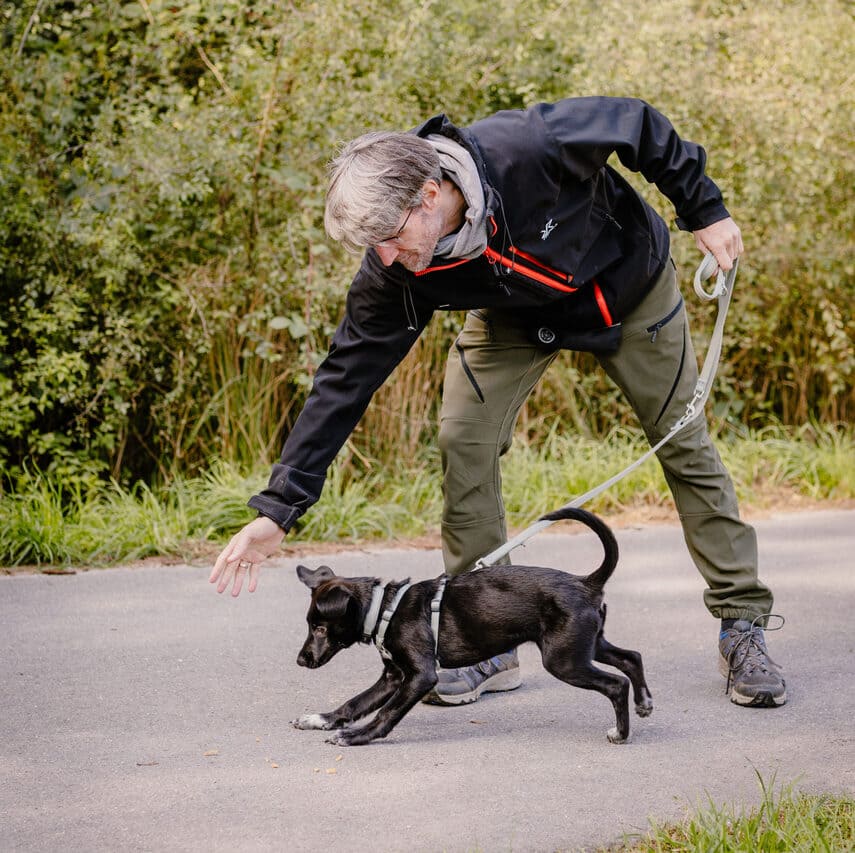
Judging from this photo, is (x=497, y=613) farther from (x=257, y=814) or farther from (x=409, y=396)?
(x=409, y=396)

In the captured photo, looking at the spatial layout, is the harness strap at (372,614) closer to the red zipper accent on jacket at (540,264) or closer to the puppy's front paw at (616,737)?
the puppy's front paw at (616,737)

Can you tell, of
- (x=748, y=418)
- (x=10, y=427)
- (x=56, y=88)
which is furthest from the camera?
(x=748, y=418)

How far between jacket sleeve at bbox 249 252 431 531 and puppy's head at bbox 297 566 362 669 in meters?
0.29

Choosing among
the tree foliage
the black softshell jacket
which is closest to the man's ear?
the black softshell jacket

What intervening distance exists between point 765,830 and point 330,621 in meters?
1.46

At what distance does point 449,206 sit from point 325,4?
13.9 feet

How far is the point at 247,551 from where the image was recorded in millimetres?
3576

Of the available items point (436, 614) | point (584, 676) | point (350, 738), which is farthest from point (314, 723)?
point (584, 676)

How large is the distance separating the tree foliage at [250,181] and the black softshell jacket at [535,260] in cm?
328

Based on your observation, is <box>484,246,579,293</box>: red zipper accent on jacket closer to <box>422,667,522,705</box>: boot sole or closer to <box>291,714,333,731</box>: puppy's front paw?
<box>422,667,522,705</box>: boot sole

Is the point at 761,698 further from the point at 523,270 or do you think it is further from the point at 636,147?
the point at 636,147

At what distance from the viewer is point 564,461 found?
26.5ft

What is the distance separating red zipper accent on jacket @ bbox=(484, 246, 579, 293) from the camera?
371 cm

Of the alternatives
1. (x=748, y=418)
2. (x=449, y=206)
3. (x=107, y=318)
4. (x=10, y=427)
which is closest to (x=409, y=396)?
(x=107, y=318)
